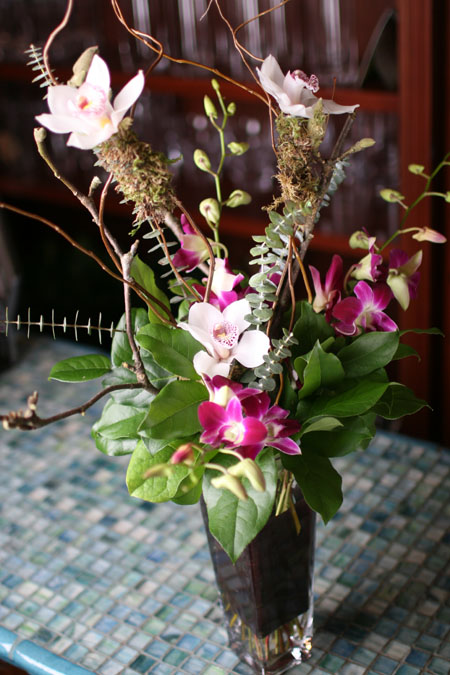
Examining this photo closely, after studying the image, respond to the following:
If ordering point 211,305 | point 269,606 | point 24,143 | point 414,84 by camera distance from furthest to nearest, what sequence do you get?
point 24,143 < point 414,84 < point 269,606 < point 211,305

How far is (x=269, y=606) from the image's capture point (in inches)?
34.7

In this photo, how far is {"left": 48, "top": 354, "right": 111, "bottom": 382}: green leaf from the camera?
793mm

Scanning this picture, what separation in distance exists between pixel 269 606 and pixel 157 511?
347 millimetres

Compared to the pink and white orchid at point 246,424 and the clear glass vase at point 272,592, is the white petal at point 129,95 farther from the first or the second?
the clear glass vase at point 272,592

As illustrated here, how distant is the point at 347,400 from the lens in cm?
74

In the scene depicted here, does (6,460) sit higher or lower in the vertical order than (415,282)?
lower

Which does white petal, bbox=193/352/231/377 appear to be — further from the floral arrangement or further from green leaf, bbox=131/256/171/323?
green leaf, bbox=131/256/171/323

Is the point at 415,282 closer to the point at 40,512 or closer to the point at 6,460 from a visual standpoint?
the point at 40,512

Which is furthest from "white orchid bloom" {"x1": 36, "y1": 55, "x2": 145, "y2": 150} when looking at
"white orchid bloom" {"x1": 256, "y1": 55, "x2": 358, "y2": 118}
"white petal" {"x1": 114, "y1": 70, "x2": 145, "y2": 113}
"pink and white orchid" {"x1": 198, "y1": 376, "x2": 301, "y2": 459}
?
"pink and white orchid" {"x1": 198, "y1": 376, "x2": 301, "y2": 459}

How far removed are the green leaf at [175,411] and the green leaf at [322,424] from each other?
10 centimetres

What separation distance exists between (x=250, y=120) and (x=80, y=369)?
1346mm

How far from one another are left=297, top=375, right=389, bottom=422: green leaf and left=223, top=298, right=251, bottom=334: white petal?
111 mm

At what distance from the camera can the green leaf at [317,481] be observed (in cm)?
75

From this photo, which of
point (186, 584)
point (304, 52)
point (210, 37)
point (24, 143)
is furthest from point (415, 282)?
point (24, 143)
